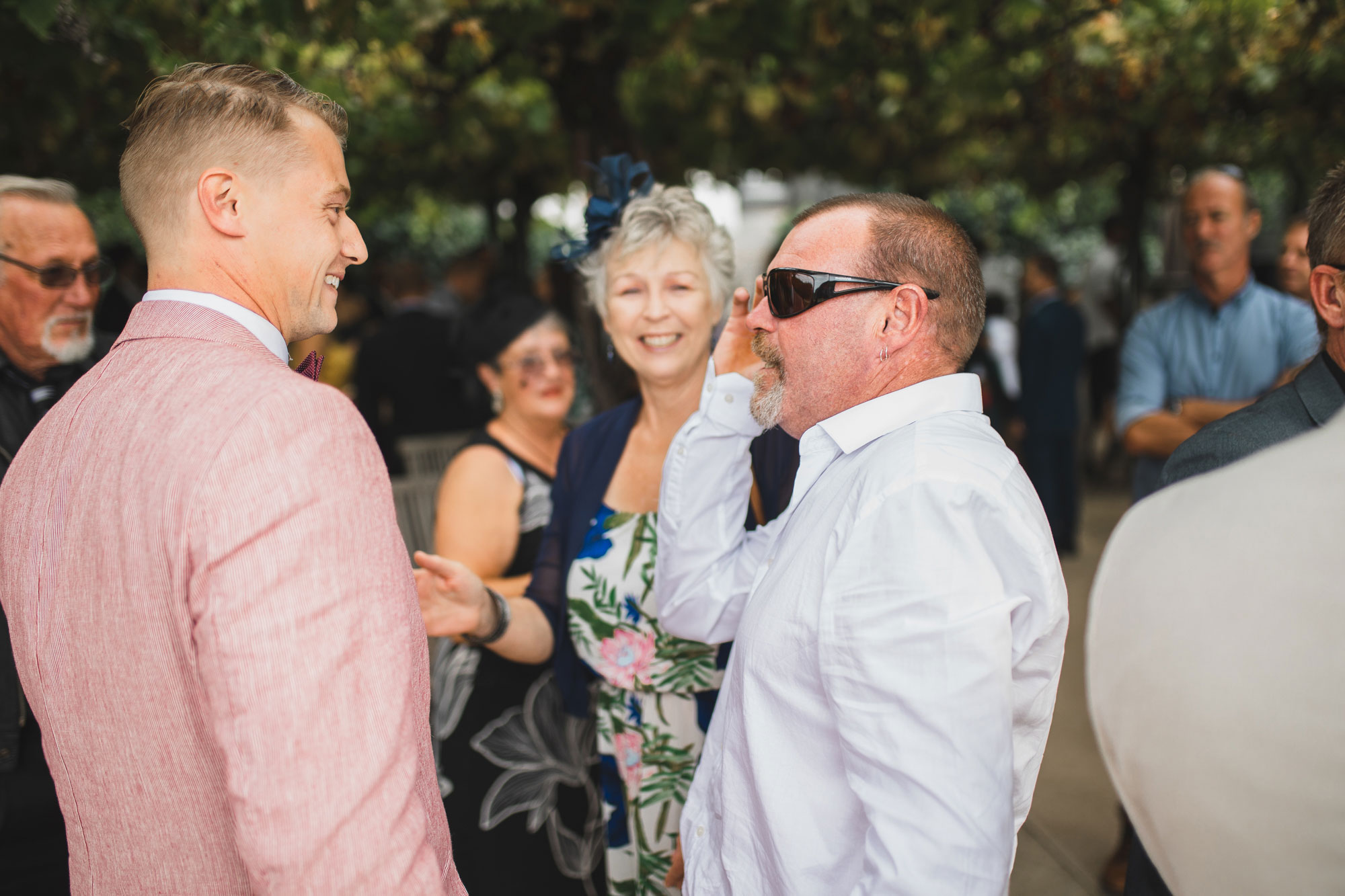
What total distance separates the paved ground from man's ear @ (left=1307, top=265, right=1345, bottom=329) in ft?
4.06

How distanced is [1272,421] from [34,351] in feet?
9.41

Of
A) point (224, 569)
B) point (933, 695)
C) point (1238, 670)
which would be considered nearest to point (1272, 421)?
point (933, 695)

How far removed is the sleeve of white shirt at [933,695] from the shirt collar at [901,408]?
21cm

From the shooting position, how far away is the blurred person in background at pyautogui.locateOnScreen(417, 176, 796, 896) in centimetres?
213

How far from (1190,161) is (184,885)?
10263 millimetres

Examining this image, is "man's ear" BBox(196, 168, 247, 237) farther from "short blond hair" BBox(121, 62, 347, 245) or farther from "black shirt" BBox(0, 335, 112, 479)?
"black shirt" BBox(0, 335, 112, 479)

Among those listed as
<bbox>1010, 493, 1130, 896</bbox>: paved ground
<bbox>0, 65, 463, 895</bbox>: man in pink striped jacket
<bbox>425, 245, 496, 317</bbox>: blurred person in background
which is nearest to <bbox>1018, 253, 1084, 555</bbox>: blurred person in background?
<bbox>1010, 493, 1130, 896</bbox>: paved ground

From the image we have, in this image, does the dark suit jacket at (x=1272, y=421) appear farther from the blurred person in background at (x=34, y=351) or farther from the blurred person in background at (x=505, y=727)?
the blurred person in background at (x=34, y=351)

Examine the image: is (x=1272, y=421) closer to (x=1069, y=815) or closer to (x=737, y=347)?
(x=737, y=347)

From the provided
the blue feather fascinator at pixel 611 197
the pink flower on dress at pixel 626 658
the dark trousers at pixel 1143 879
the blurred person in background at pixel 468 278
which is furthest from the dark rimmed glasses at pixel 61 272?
the blurred person in background at pixel 468 278

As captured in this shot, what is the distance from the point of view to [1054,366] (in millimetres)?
6918

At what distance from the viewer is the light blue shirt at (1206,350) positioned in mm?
3244

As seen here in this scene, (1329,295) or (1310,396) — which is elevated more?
(1329,295)

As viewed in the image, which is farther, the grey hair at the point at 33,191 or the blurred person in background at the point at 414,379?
the blurred person in background at the point at 414,379
